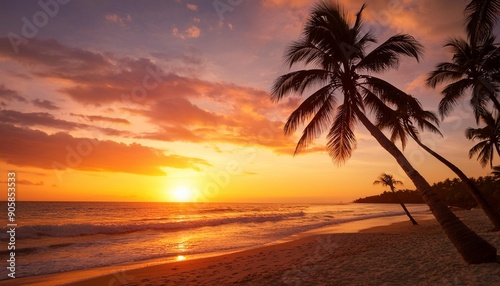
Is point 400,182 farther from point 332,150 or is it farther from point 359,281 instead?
point 359,281

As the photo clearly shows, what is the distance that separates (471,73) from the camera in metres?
15.4

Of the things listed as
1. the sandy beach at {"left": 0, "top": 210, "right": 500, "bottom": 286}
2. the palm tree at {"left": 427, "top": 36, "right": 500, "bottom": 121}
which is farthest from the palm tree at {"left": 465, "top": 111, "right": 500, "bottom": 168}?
the sandy beach at {"left": 0, "top": 210, "right": 500, "bottom": 286}

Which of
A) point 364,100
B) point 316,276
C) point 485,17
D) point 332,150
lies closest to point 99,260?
point 316,276

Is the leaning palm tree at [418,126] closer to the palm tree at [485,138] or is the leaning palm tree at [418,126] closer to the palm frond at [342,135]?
the palm frond at [342,135]

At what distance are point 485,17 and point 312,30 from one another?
501cm

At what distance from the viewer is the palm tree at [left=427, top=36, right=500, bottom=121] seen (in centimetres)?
1462

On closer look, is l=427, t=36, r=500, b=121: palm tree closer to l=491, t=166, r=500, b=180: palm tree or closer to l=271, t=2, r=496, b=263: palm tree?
l=271, t=2, r=496, b=263: palm tree

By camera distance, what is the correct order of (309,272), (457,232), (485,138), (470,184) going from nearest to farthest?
(457,232), (309,272), (470,184), (485,138)

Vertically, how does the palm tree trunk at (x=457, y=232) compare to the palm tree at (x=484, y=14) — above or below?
below

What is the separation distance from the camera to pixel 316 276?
346 inches

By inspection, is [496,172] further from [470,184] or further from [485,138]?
[470,184]

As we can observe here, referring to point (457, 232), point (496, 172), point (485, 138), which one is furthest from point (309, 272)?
point (496, 172)

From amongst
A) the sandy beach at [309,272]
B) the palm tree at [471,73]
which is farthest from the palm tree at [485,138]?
the sandy beach at [309,272]

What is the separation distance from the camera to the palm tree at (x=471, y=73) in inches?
575
